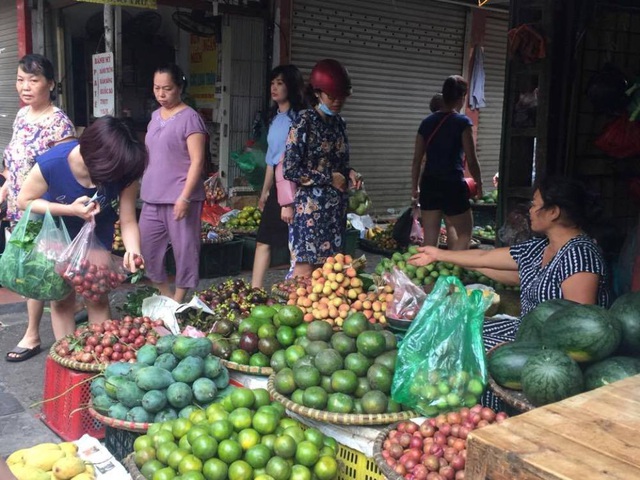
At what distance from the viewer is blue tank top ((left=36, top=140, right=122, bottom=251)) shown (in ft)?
13.5

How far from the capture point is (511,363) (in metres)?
2.97

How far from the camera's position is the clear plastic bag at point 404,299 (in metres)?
3.87

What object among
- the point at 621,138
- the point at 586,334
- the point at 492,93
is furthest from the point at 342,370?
the point at 492,93

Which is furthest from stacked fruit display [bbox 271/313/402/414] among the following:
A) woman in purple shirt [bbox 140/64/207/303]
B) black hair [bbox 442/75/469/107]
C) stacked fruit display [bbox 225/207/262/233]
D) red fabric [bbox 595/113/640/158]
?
stacked fruit display [bbox 225/207/262/233]

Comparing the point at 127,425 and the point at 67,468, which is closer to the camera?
the point at 67,468

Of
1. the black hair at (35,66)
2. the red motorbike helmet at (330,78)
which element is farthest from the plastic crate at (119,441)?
the red motorbike helmet at (330,78)

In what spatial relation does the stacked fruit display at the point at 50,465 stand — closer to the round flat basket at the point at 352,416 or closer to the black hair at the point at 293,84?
the round flat basket at the point at 352,416

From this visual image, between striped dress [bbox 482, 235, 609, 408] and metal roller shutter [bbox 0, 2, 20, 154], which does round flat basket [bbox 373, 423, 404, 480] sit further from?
metal roller shutter [bbox 0, 2, 20, 154]

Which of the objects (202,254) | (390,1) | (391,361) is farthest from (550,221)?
(390,1)

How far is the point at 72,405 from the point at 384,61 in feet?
25.4

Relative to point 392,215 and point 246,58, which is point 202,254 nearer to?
point 246,58

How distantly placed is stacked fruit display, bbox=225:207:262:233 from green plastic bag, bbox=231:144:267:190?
0.38 m

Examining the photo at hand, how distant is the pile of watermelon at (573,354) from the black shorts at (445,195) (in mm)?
3532

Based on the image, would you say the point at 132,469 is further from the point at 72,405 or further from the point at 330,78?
the point at 330,78
